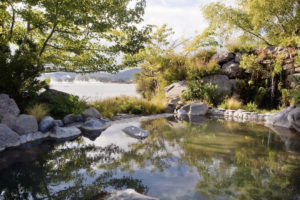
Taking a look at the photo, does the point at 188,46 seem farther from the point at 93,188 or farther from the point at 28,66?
the point at 93,188

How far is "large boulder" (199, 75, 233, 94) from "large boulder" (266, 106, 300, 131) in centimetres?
383

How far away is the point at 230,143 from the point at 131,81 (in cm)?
1391

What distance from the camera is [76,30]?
25.5ft

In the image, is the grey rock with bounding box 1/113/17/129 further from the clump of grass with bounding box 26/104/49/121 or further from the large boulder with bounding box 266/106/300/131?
the large boulder with bounding box 266/106/300/131

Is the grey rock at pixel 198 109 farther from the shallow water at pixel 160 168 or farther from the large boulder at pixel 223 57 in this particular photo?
the large boulder at pixel 223 57

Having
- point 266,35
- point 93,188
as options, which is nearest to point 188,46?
point 266,35

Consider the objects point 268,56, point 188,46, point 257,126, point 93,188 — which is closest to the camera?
point 93,188

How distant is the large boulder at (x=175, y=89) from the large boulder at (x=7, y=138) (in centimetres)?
889

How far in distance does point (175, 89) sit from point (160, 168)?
9.45m

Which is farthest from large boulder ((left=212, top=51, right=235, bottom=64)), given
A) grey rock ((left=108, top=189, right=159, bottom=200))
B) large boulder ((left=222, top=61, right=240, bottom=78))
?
grey rock ((left=108, top=189, right=159, bottom=200))

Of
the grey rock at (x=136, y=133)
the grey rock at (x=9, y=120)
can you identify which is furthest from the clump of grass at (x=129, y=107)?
the grey rock at (x=9, y=120)

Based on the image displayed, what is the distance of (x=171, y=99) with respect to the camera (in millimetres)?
12391

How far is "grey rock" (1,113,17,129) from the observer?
217 inches

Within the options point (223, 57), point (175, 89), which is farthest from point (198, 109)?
point (223, 57)
